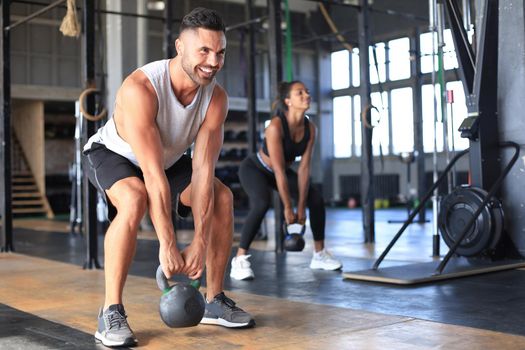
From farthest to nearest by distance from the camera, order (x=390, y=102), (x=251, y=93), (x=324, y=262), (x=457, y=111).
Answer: (x=390, y=102) → (x=457, y=111) → (x=251, y=93) → (x=324, y=262)

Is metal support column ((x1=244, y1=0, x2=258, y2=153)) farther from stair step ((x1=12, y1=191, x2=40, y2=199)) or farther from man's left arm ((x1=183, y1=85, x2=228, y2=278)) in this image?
stair step ((x1=12, y1=191, x2=40, y2=199))

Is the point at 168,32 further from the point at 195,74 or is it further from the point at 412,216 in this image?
the point at 195,74

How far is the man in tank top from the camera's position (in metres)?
1.93

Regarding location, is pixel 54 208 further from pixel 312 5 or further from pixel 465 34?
pixel 465 34

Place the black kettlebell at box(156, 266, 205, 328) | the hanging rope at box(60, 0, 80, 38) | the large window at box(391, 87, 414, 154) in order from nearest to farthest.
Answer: the black kettlebell at box(156, 266, 205, 328)
the hanging rope at box(60, 0, 80, 38)
the large window at box(391, 87, 414, 154)

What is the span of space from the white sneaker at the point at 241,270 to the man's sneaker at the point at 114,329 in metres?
1.31

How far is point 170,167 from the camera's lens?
90.0 inches

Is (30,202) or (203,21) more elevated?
(203,21)

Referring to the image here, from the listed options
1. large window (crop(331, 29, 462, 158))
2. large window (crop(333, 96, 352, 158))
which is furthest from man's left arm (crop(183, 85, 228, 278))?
large window (crop(333, 96, 352, 158))

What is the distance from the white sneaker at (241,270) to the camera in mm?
3320

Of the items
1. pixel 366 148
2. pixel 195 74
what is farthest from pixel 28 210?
pixel 195 74

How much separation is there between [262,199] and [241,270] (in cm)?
45

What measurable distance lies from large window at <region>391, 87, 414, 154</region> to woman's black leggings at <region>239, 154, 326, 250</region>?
10023 millimetres

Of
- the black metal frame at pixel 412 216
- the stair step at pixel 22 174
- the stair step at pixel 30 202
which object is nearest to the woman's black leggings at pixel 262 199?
the black metal frame at pixel 412 216
